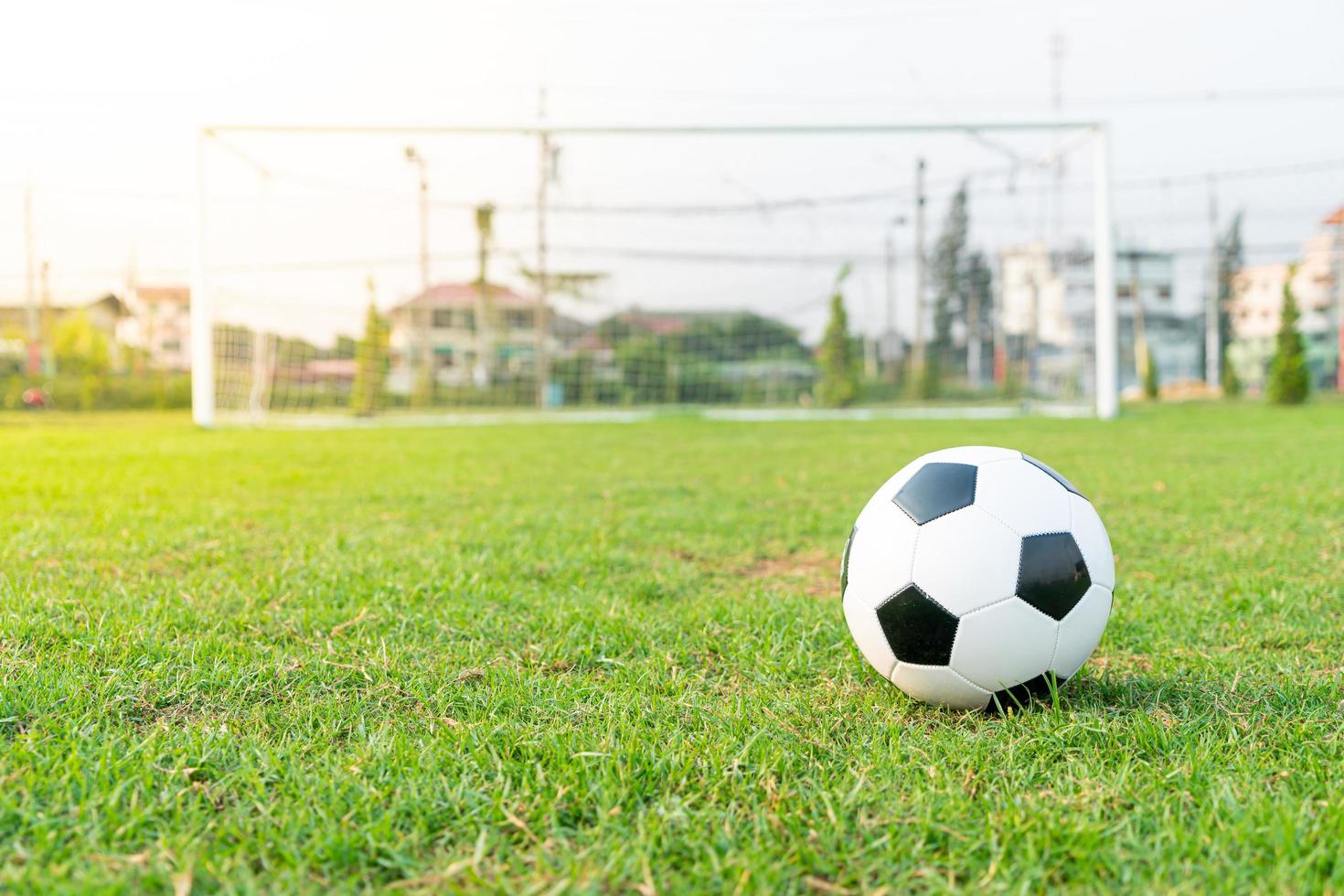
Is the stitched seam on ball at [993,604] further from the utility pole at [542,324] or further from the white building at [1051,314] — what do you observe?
the white building at [1051,314]

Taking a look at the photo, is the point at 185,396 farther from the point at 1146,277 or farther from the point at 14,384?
the point at 1146,277

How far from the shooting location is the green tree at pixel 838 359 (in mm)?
23344

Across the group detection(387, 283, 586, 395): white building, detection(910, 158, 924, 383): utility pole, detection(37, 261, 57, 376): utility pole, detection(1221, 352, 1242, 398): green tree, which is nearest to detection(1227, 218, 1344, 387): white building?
detection(1221, 352, 1242, 398): green tree

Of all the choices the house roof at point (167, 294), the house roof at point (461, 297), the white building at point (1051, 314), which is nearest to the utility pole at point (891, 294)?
the white building at point (1051, 314)

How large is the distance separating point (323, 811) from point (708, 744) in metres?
0.77

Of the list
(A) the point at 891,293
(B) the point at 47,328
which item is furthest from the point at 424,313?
(B) the point at 47,328

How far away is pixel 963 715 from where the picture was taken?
86.5 inches

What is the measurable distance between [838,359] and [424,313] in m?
10.3

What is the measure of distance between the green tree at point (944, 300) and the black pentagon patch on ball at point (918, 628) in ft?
77.8

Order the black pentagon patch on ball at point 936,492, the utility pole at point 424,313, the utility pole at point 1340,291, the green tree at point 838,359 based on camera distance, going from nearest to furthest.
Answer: the black pentagon patch on ball at point 936,492 < the utility pole at point 424,313 < the green tree at point 838,359 < the utility pole at point 1340,291

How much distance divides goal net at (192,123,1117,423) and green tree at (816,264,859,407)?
0.05m

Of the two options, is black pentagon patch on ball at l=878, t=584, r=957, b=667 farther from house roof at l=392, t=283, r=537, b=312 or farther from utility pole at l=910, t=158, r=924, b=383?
utility pole at l=910, t=158, r=924, b=383

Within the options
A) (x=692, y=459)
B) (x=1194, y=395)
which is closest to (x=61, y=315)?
(x=692, y=459)

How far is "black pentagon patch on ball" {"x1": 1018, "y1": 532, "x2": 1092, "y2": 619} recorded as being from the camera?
2.15 metres
